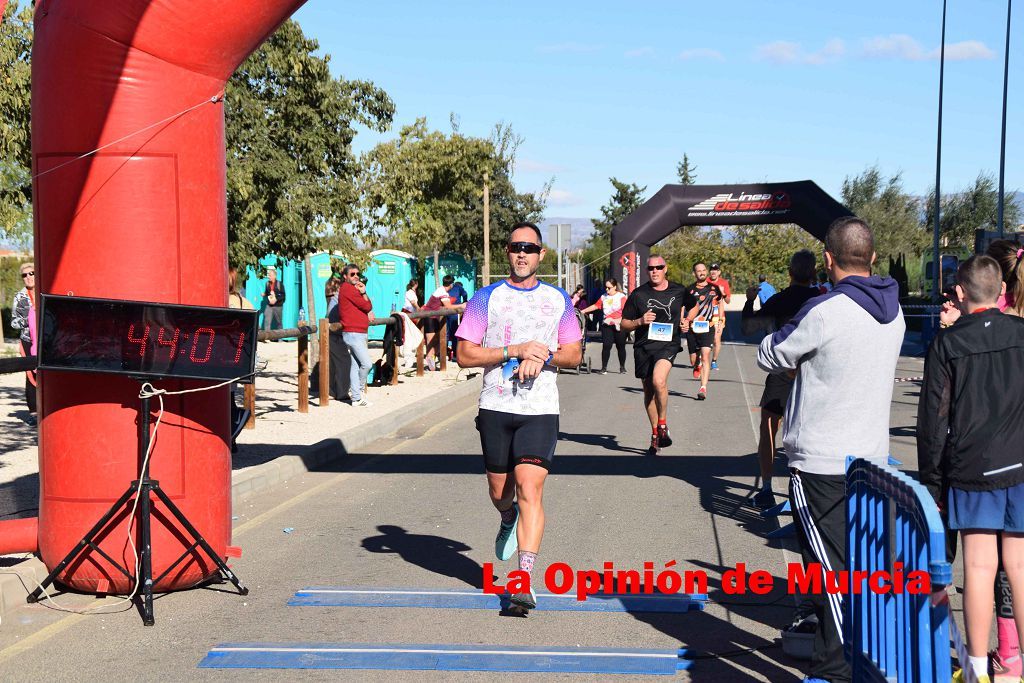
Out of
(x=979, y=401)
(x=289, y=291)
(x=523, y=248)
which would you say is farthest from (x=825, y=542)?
(x=289, y=291)

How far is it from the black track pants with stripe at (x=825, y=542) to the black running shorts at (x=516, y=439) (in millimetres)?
1529

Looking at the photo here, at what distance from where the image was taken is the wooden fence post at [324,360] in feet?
50.1

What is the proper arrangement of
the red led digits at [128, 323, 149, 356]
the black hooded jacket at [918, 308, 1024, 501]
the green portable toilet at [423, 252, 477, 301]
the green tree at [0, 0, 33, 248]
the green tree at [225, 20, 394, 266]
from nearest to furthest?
the black hooded jacket at [918, 308, 1024, 501] → the red led digits at [128, 323, 149, 356] → the green tree at [0, 0, 33, 248] → the green tree at [225, 20, 394, 266] → the green portable toilet at [423, 252, 477, 301]

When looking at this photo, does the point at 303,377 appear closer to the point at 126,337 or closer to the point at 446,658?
the point at 126,337

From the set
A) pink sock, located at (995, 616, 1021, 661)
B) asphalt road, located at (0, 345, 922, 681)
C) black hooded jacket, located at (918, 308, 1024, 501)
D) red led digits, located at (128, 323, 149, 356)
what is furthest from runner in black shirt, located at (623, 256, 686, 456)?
black hooded jacket, located at (918, 308, 1024, 501)

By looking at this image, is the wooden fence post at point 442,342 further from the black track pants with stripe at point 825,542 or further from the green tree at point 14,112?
the black track pants with stripe at point 825,542

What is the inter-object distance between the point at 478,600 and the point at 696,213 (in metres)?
22.8

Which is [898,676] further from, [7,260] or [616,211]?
[616,211]

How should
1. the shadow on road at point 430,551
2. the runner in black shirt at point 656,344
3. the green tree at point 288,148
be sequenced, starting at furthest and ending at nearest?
the green tree at point 288,148, the runner in black shirt at point 656,344, the shadow on road at point 430,551

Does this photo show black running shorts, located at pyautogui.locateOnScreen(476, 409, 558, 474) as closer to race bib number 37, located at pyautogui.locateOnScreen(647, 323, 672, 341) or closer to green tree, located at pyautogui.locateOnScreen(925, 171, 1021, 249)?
race bib number 37, located at pyautogui.locateOnScreen(647, 323, 672, 341)

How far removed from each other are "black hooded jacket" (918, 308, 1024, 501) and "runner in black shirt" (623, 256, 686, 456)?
21.6ft

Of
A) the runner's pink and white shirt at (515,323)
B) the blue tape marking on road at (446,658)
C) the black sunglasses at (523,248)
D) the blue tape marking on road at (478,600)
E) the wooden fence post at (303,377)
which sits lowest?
the blue tape marking on road at (478,600)

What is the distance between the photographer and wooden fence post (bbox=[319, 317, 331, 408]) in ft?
50.1

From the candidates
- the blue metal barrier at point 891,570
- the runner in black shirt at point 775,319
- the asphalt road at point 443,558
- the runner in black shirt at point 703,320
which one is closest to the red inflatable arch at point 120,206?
the asphalt road at point 443,558
